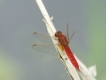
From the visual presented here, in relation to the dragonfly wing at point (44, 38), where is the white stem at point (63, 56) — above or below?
below

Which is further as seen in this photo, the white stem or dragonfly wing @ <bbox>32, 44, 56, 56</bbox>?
dragonfly wing @ <bbox>32, 44, 56, 56</bbox>

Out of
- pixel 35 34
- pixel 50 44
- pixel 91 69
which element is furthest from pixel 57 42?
pixel 91 69

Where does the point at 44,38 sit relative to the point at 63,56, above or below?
above

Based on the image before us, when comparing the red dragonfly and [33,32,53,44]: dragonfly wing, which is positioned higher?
[33,32,53,44]: dragonfly wing

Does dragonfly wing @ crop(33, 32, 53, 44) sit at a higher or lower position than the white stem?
higher

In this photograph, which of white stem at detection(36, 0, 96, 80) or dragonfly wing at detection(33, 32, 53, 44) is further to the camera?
dragonfly wing at detection(33, 32, 53, 44)

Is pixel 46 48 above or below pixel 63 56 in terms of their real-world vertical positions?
above

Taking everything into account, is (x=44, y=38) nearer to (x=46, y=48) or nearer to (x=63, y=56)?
(x=46, y=48)

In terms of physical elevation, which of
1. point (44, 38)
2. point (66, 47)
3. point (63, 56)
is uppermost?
point (44, 38)

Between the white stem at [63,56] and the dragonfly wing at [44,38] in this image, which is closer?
the white stem at [63,56]

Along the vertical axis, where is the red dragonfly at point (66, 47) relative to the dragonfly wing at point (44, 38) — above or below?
below

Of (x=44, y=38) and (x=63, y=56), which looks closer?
(x=63, y=56)

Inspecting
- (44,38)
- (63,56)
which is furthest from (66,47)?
(44,38)
